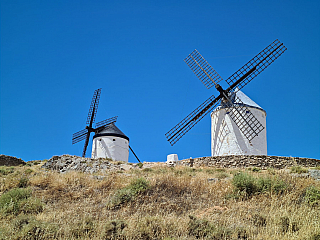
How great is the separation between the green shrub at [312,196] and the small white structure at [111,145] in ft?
52.4

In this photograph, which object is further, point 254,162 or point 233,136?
point 233,136

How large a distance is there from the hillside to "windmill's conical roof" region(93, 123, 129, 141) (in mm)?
12219

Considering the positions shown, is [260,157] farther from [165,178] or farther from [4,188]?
[4,188]

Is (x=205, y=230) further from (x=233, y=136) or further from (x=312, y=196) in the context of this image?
(x=233, y=136)

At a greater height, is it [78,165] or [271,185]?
[78,165]

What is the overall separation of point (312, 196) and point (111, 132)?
1740 centimetres

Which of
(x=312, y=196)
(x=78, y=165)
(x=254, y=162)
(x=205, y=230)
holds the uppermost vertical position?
(x=78, y=165)

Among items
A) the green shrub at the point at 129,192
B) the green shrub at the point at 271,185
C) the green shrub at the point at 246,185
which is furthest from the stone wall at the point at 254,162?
the green shrub at the point at 129,192

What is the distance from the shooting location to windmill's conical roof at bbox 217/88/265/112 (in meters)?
19.5

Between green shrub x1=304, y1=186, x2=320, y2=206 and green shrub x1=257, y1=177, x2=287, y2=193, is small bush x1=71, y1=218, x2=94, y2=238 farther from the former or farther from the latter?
green shrub x1=304, y1=186, x2=320, y2=206

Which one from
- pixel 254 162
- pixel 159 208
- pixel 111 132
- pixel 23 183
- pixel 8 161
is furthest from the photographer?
pixel 111 132

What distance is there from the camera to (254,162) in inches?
669

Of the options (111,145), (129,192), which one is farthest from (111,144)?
(129,192)

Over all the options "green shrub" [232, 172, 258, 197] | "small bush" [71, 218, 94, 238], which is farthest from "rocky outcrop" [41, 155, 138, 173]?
"small bush" [71, 218, 94, 238]
